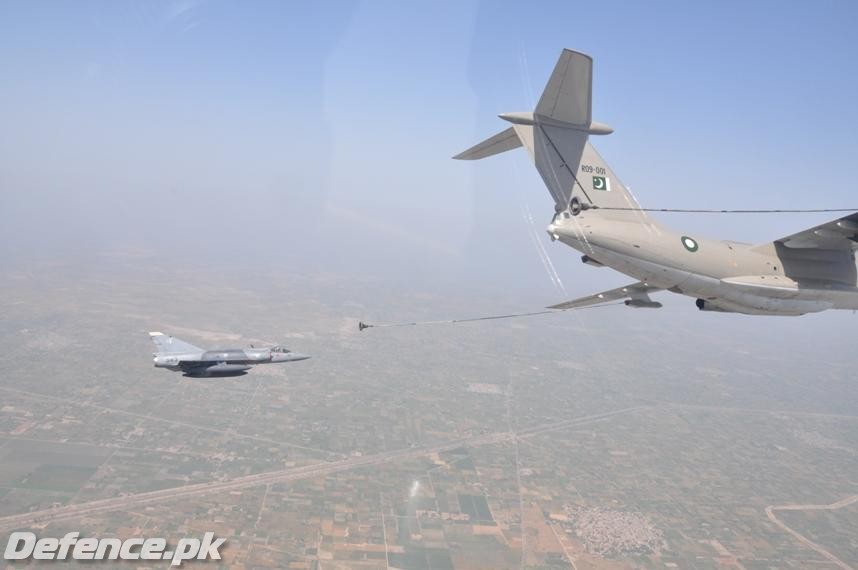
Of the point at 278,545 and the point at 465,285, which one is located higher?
the point at 465,285

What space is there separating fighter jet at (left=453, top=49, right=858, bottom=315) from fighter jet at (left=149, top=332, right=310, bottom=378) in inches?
543

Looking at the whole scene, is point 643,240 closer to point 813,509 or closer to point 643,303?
point 643,303

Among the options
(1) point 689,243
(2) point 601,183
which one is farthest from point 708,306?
(2) point 601,183

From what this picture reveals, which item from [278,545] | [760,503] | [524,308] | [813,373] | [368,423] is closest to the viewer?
[278,545]

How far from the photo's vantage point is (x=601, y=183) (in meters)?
13.5

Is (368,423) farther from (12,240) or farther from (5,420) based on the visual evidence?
(12,240)

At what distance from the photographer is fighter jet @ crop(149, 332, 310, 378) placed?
2120 cm

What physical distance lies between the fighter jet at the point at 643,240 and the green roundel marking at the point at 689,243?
1.3 inches

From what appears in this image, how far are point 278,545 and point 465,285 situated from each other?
120 metres

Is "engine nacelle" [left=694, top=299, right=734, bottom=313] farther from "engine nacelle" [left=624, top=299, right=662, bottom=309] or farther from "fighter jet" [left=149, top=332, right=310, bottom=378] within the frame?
"fighter jet" [left=149, top=332, right=310, bottom=378]

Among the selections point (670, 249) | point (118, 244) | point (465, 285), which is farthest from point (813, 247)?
point (118, 244)

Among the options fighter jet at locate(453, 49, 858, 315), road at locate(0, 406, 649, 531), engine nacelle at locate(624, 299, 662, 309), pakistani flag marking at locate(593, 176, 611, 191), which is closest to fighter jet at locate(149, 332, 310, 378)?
fighter jet at locate(453, 49, 858, 315)

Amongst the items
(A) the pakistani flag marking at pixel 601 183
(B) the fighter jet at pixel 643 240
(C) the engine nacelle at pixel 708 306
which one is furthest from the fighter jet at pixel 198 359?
(C) the engine nacelle at pixel 708 306

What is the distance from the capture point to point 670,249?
13.1 metres
